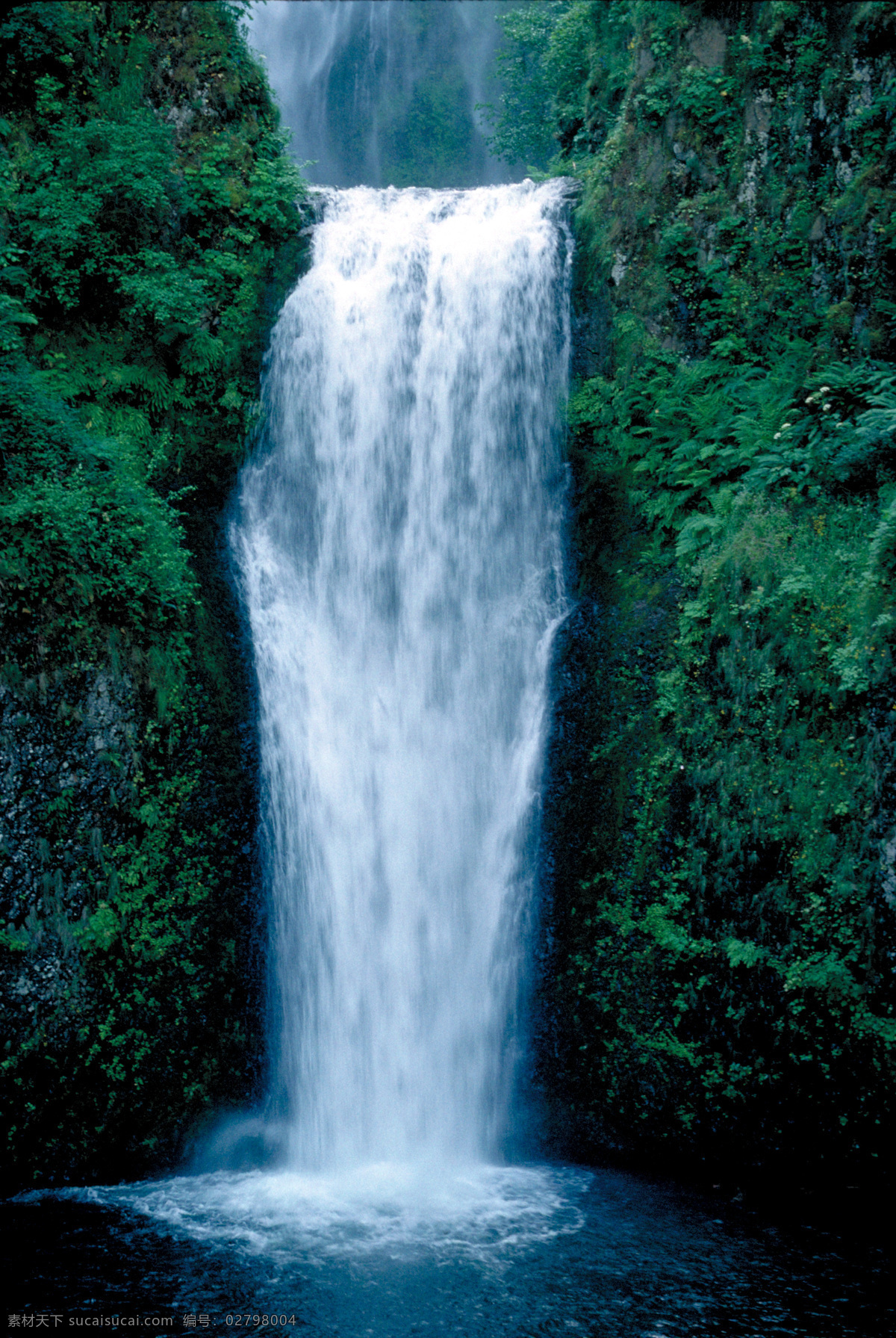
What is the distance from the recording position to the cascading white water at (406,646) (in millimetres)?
8648

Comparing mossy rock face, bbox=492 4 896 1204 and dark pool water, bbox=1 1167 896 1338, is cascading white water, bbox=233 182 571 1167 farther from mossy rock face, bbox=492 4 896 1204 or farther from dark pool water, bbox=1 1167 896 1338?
dark pool water, bbox=1 1167 896 1338

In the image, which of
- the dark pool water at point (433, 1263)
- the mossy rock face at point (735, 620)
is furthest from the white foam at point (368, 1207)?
the mossy rock face at point (735, 620)

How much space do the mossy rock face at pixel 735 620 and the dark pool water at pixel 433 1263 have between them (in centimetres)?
92

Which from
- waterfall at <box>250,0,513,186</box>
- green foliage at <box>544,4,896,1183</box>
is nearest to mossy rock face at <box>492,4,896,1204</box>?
green foliage at <box>544,4,896,1183</box>

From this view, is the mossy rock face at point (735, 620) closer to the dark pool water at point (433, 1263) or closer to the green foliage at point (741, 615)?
the green foliage at point (741, 615)

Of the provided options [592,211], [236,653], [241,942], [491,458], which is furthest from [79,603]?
[592,211]

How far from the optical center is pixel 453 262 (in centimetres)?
1117

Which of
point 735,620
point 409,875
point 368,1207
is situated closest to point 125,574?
point 409,875

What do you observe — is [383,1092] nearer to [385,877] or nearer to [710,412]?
[385,877]

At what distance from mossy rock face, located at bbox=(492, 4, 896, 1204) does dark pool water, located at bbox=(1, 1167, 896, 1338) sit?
3.03ft

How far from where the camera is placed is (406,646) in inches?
387

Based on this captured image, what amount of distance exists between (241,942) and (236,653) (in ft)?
9.57

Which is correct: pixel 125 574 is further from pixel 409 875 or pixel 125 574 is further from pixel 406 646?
pixel 409 875

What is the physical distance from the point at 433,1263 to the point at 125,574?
6303 millimetres
